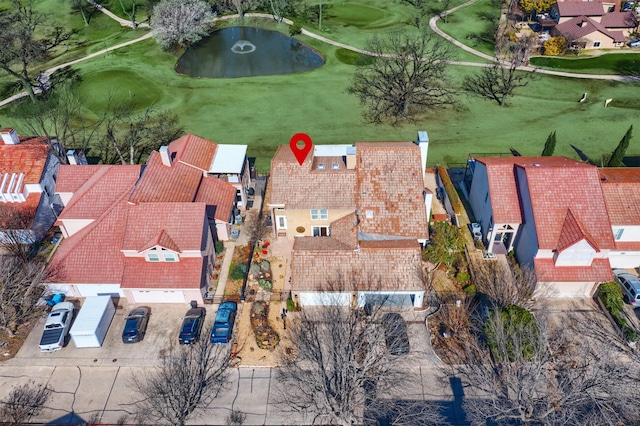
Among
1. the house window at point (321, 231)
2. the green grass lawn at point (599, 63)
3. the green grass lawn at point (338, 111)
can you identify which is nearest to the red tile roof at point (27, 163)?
the green grass lawn at point (338, 111)

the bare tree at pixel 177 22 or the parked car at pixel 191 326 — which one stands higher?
the bare tree at pixel 177 22

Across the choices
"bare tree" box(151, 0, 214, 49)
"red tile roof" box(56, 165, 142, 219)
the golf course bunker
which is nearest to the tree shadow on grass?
the golf course bunker

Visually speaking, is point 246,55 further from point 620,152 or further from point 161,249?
point 620,152

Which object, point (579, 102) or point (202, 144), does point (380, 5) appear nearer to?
point (579, 102)

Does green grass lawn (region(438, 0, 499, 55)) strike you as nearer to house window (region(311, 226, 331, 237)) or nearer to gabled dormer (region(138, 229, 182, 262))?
house window (region(311, 226, 331, 237))

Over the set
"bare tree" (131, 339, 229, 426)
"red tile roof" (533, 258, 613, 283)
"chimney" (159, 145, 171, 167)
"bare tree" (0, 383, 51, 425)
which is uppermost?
"chimney" (159, 145, 171, 167)

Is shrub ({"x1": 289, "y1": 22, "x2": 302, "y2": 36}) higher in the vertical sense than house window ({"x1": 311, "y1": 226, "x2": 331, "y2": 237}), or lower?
higher

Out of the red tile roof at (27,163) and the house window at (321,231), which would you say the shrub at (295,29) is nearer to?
the red tile roof at (27,163)

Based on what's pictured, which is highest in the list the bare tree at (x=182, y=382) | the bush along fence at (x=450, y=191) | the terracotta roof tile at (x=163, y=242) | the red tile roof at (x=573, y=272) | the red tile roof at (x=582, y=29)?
the red tile roof at (x=582, y=29)
